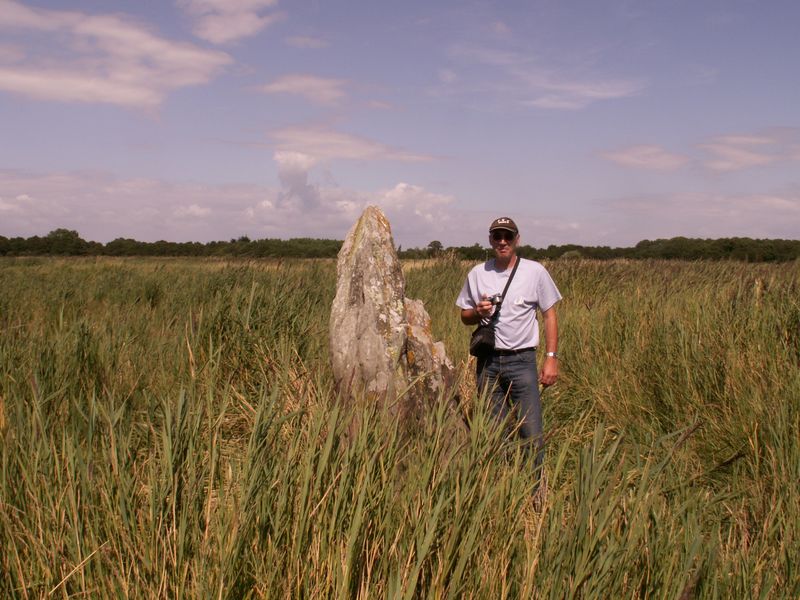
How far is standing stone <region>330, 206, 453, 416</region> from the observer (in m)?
4.02

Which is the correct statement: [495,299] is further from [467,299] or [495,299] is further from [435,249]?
[435,249]

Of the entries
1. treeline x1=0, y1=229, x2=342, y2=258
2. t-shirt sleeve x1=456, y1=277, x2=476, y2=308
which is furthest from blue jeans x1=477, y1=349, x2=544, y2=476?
treeline x1=0, y1=229, x2=342, y2=258

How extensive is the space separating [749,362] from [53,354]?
542 cm

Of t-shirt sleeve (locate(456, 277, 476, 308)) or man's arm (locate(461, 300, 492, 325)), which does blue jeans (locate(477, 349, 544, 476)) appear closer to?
man's arm (locate(461, 300, 492, 325))

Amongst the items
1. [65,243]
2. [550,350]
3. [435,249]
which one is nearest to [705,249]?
[435,249]

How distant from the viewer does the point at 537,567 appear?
2.12 metres

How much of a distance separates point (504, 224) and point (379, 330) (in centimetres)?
122

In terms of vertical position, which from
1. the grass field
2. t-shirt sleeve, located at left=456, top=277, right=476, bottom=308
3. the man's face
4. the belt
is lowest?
the grass field

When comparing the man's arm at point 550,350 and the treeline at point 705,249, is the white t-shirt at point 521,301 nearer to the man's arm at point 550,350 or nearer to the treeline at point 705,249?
the man's arm at point 550,350

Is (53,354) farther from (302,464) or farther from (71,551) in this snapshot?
(302,464)

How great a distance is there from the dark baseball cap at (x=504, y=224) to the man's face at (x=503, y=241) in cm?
3

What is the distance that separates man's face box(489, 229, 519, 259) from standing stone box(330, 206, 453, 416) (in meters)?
0.73

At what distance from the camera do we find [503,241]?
14.7 feet

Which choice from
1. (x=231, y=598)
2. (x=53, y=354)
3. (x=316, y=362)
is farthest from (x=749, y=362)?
(x=53, y=354)
